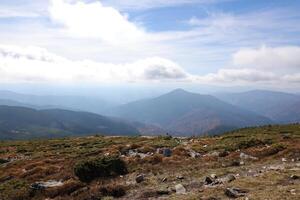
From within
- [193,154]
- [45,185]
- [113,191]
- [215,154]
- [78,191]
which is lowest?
[45,185]

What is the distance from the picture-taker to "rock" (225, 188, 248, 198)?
16734 millimetres

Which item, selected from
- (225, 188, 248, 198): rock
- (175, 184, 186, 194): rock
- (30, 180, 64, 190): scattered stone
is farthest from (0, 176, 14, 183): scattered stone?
(225, 188, 248, 198): rock

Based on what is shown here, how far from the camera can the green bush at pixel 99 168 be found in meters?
24.8

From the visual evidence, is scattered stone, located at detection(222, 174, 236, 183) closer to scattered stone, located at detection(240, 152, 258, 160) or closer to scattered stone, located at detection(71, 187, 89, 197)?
scattered stone, located at detection(240, 152, 258, 160)

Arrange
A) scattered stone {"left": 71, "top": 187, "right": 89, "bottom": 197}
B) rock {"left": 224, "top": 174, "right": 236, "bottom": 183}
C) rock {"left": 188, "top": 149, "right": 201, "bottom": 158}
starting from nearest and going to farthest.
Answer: rock {"left": 224, "top": 174, "right": 236, "bottom": 183}, scattered stone {"left": 71, "top": 187, "right": 89, "bottom": 197}, rock {"left": 188, "top": 149, "right": 201, "bottom": 158}

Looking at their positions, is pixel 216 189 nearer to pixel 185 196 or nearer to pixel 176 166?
pixel 185 196

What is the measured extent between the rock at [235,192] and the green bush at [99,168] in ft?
34.4

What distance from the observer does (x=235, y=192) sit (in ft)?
55.7

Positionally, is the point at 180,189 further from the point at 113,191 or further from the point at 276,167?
the point at 276,167

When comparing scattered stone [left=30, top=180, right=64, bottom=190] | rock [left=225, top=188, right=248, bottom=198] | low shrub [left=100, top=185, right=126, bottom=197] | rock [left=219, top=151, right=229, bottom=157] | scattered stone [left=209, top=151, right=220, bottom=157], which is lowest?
scattered stone [left=30, top=180, right=64, bottom=190]

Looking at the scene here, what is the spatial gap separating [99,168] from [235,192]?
11.3 m

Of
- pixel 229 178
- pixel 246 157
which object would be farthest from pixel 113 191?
pixel 246 157

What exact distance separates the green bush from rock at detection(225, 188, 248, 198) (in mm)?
10497

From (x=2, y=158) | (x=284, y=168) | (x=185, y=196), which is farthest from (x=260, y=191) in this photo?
(x=2, y=158)
